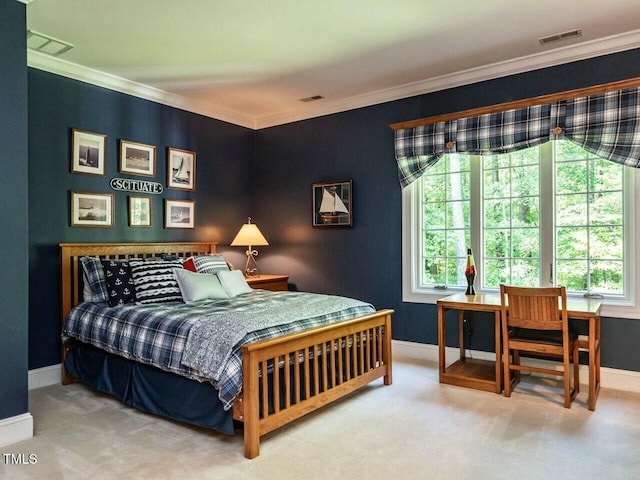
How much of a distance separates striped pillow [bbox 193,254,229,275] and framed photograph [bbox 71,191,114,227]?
0.88 m

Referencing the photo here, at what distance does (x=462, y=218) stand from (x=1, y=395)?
12.4 feet

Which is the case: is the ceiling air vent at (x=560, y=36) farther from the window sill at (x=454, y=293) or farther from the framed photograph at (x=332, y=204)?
the framed photograph at (x=332, y=204)

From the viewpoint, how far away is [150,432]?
277cm

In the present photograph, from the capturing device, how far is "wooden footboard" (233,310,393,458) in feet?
8.09

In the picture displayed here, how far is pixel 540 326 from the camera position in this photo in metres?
3.16

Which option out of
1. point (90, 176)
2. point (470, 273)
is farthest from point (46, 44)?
point (470, 273)

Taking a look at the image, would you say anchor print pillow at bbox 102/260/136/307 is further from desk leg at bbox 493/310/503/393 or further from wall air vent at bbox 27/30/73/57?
desk leg at bbox 493/310/503/393

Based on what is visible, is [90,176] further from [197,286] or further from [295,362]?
[295,362]

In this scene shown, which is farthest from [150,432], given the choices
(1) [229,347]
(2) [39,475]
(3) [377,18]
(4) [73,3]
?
(3) [377,18]

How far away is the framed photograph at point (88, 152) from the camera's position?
391 cm

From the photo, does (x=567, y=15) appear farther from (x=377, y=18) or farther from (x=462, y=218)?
(x=462, y=218)

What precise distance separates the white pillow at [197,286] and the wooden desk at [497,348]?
1.85m

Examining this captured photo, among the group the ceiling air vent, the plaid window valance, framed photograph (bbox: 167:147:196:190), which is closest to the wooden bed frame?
framed photograph (bbox: 167:147:196:190)

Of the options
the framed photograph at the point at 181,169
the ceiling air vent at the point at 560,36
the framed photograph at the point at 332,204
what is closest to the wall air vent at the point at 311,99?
the framed photograph at the point at 332,204
